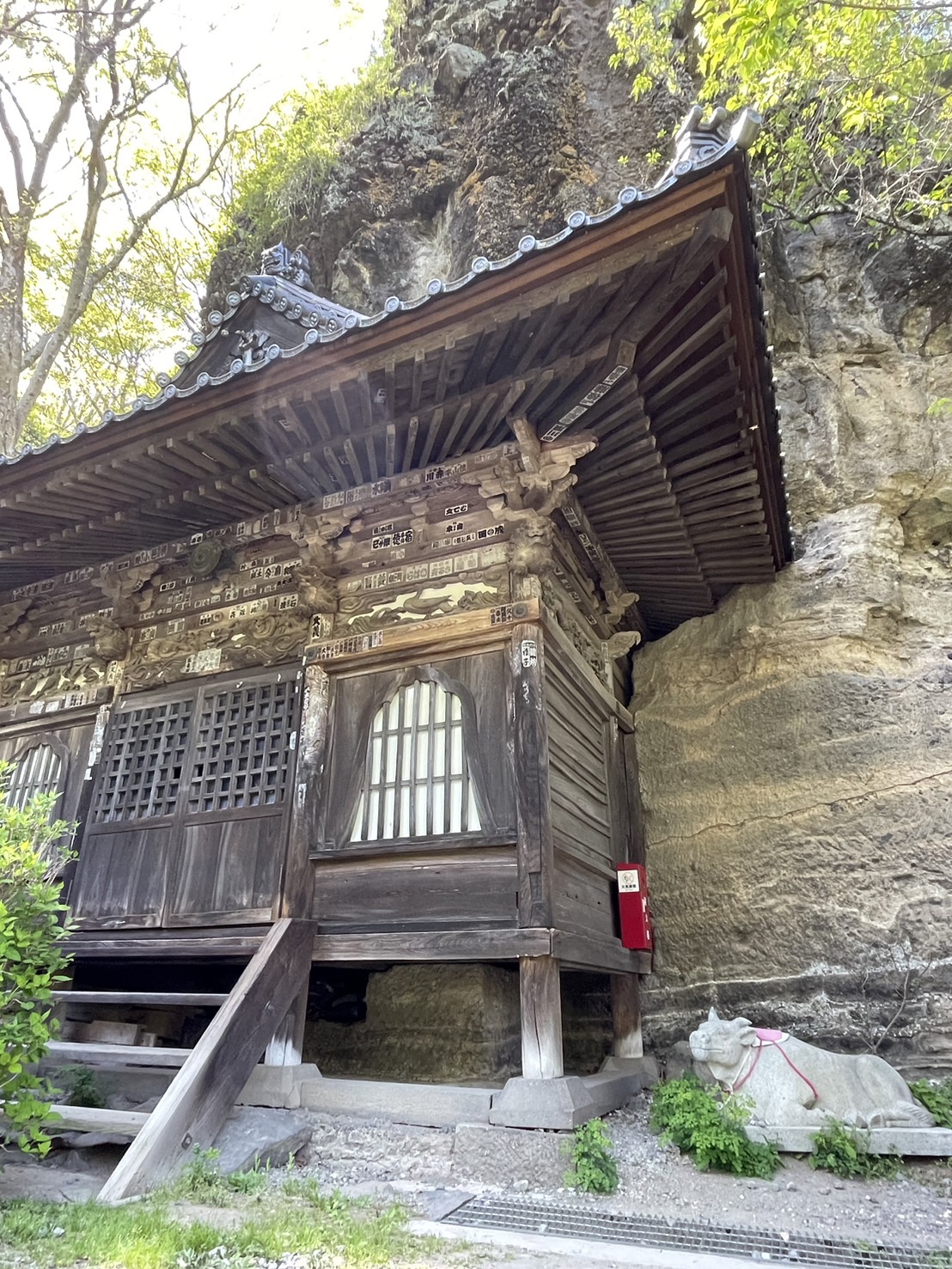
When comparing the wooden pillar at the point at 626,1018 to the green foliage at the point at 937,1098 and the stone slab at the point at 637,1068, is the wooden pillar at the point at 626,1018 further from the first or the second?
the green foliage at the point at 937,1098

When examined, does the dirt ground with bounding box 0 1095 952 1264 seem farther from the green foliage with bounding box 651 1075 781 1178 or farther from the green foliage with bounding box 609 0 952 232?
the green foliage with bounding box 609 0 952 232

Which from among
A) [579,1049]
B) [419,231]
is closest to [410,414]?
[579,1049]

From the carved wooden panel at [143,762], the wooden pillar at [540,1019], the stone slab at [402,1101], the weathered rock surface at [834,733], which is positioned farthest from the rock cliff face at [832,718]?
the carved wooden panel at [143,762]

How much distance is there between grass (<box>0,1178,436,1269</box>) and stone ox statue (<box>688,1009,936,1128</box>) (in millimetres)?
2407

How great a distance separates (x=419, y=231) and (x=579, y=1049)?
13101 millimetres

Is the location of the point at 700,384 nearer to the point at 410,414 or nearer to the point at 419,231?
the point at 410,414

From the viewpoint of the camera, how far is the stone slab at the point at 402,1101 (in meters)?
4.39

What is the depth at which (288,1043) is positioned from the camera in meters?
4.92

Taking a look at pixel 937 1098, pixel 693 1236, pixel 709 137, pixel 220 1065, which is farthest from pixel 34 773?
pixel 937 1098

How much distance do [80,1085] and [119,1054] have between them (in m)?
0.96

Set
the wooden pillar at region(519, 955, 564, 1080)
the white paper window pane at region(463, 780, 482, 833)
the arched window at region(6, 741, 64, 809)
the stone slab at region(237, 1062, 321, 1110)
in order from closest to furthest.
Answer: the wooden pillar at region(519, 955, 564, 1080)
the stone slab at region(237, 1062, 321, 1110)
the white paper window pane at region(463, 780, 482, 833)
the arched window at region(6, 741, 64, 809)

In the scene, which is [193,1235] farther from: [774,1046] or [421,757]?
[774,1046]

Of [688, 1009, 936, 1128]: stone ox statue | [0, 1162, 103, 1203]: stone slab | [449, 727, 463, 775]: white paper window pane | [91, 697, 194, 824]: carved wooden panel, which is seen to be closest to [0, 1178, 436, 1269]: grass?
[0, 1162, 103, 1203]: stone slab

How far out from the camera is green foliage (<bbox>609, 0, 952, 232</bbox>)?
8.51 m
